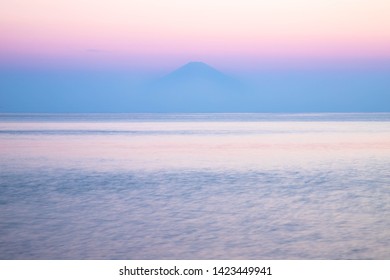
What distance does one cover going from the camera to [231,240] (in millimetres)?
7715

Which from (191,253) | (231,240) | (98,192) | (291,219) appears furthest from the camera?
(98,192)

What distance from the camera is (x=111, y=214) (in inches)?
376

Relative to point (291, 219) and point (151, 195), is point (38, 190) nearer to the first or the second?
point (151, 195)

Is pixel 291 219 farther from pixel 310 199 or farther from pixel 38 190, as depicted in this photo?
pixel 38 190

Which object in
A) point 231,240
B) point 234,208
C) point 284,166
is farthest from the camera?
point 284,166

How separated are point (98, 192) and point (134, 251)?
5202 mm

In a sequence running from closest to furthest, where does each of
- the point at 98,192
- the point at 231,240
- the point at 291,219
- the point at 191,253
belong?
1. the point at 191,253
2. the point at 231,240
3. the point at 291,219
4. the point at 98,192

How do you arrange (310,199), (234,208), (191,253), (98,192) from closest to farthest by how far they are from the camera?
(191,253) → (234,208) → (310,199) → (98,192)

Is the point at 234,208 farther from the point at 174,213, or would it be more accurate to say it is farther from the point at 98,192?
the point at 98,192
